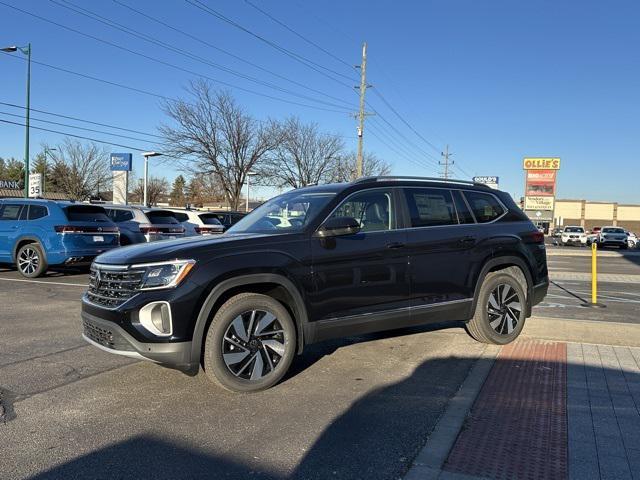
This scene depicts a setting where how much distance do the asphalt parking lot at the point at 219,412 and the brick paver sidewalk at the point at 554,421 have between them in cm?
37

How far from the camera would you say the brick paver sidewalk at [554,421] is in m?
3.31

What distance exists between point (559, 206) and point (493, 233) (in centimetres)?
10546

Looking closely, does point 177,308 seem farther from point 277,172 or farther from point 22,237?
point 277,172

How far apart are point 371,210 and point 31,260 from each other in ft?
32.0

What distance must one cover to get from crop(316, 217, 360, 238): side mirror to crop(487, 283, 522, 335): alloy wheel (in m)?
2.29

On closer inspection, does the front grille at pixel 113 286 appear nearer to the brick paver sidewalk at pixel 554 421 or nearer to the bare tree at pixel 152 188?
the brick paver sidewalk at pixel 554 421

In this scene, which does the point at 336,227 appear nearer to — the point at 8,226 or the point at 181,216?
the point at 8,226

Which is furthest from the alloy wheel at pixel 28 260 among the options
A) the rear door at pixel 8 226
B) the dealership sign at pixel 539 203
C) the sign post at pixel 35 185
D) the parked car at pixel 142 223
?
the dealership sign at pixel 539 203

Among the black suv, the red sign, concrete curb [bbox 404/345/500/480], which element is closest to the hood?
the black suv

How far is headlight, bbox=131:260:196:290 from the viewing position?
4.35m

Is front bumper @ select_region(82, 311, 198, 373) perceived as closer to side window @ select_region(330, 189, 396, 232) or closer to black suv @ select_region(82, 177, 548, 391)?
black suv @ select_region(82, 177, 548, 391)

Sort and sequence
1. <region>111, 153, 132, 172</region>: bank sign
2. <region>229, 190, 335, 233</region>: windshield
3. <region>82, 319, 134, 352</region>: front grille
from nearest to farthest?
<region>82, 319, 134, 352</region>: front grille < <region>229, 190, 335, 233</region>: windshield < <region>111, 153, 132, 172</region>: bank sign

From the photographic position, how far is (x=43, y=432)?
382 cm

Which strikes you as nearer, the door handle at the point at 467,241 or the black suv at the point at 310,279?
the black suv at the point at 310,279
